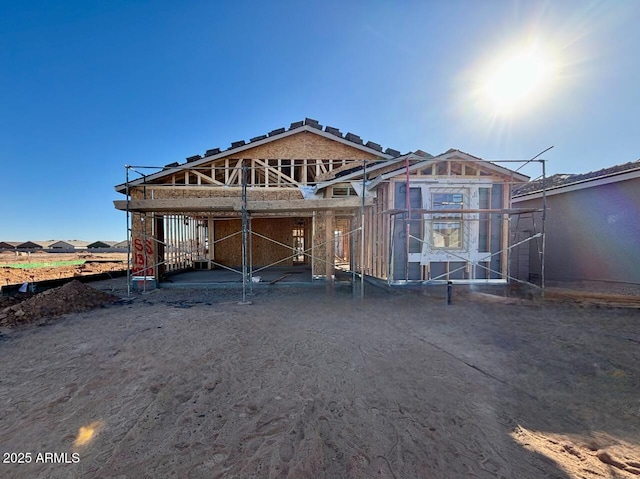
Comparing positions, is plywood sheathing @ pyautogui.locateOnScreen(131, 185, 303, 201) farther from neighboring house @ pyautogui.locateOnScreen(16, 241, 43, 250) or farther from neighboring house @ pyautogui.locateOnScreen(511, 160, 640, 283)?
neighboring house @ pyautogui.locateOnScreen(16, 241, 43, 250)

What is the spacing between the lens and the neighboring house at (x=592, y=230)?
33.7ft

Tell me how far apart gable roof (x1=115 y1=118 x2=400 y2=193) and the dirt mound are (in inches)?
175

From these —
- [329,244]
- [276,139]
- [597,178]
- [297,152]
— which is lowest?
[329,244]

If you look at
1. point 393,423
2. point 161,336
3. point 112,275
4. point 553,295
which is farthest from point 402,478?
point 112,275

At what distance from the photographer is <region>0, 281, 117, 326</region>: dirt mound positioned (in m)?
7.09

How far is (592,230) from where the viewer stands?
11.4 m

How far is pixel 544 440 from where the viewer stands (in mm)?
2711

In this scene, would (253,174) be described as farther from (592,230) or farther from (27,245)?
(27,245)

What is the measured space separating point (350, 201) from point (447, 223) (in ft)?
10.6

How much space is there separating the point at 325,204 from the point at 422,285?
3.97 meters

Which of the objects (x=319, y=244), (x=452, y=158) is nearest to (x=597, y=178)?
(x=452, y=158)

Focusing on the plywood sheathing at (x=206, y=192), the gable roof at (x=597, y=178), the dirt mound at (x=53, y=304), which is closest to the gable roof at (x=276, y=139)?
the plywood sheathing at (x=206, y=192)

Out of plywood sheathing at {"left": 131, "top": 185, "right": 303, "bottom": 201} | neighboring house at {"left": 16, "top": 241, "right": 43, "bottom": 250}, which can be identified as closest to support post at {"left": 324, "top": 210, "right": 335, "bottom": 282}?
plywood sheathing at {"left": 131, "top": 185, "right": 303, "bottom": 201}

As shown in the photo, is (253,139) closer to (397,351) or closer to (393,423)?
(397,351)
